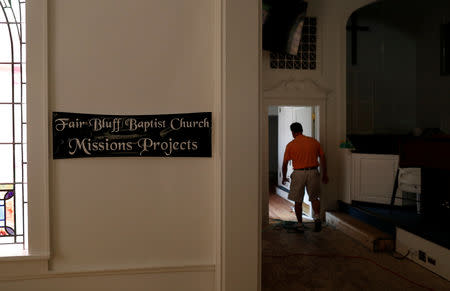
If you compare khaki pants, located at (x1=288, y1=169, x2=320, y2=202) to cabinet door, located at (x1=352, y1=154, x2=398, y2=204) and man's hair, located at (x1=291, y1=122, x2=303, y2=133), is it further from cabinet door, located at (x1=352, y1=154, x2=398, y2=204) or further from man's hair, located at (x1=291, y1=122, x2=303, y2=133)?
cabinet door, located at (x1=352, y1=154, x2=398, y2=204)

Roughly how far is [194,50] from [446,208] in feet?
12.8

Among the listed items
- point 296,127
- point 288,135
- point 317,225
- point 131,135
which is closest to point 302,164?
point 296,127

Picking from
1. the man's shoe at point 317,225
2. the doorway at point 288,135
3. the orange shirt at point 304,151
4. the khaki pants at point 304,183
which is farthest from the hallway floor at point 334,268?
the doorway at point 288,135

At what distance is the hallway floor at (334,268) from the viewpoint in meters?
3.43

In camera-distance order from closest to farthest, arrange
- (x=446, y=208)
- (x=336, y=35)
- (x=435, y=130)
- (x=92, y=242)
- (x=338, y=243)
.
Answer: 1. (x=92, y=242)
2. (x=446, y=208)
3. (x=338, y=243)
4. (x=336, y=35)
5. (x=435, y=130)

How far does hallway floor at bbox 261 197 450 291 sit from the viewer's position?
343cm

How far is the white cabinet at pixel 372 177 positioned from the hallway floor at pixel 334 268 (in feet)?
3.06

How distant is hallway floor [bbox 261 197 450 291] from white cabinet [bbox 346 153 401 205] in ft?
3.06

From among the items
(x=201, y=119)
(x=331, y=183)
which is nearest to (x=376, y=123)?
(x=331, y=183)

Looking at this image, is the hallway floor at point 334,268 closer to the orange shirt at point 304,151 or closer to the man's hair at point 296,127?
the orange shirt at point 304,151

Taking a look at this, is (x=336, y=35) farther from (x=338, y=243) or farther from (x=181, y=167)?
(x=181, y=167)

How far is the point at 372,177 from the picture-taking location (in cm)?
541

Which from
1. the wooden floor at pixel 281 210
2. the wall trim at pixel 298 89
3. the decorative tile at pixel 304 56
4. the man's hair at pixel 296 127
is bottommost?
the wooden floor at pixel 281 210

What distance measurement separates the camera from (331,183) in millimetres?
6078
